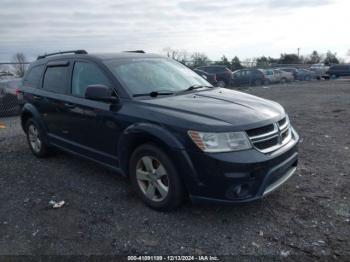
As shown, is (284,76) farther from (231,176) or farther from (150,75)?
(231,176)

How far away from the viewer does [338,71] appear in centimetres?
3616

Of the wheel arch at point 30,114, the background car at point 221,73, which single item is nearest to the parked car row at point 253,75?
the background car at point 221,73

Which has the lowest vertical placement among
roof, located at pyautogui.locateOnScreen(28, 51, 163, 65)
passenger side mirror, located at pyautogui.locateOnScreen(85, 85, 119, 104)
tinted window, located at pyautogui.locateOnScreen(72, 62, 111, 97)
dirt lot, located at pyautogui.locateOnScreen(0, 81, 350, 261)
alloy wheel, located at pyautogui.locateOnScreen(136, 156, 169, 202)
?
dirt lot, located at pyautogui.locateOnScreen(0, 81, 350, 261)

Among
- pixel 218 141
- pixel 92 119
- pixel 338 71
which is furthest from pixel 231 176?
pixel 338 71

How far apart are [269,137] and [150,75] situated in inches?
70.7

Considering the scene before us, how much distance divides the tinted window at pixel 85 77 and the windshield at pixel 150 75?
0.18 meters

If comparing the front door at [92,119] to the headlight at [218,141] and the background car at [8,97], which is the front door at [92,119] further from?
the background car at [8,97]

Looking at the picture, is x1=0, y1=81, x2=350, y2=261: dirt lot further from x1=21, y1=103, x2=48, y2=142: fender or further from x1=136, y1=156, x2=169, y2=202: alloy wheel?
x1=21, y1=103, x2=48, y2=142: fender

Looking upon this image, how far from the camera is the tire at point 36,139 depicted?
5.84 meters

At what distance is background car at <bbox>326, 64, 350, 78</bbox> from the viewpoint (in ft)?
118

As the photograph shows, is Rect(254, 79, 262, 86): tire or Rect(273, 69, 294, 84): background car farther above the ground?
Rect(273, 69, 294, 84): background car

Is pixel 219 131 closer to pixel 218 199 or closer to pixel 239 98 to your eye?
A: pixel 218 199

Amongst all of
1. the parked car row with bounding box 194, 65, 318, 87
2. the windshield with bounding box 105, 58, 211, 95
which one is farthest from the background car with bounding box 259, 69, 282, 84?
the windshield with bounding box 105, 58, 211, 95

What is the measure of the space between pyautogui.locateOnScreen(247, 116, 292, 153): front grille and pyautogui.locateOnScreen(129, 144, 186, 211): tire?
88 centimetres
